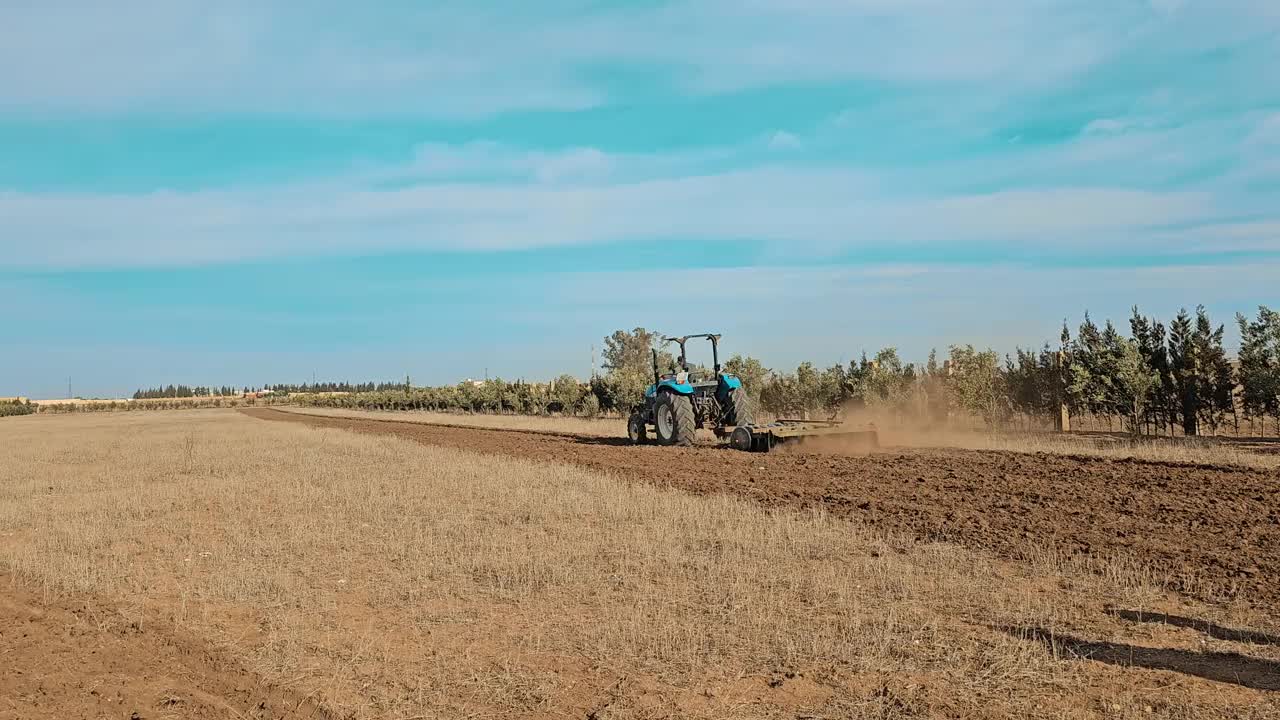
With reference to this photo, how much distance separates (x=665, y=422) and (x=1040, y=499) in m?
10.1

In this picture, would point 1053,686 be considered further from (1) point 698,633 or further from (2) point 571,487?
(2) point 571,487

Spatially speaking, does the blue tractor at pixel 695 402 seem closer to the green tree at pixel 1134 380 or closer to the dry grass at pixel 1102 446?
the dry grass at pixel 1102 446

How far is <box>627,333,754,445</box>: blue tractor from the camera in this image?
63.5ft

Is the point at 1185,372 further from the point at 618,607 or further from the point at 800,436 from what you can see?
the point at 618,607

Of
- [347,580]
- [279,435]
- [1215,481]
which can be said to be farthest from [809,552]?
[279,435]

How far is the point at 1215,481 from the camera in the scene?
12.5m

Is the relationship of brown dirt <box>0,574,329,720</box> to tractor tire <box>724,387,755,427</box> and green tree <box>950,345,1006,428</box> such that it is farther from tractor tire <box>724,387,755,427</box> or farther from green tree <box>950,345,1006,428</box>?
green tree <box>950,345,1006,428</box>

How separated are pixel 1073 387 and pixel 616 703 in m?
20.9

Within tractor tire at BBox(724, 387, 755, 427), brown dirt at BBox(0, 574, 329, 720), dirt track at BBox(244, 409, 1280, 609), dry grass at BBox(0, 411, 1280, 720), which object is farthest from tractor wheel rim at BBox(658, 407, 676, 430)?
brown dirt at BBox(0, 574, 329, 720)

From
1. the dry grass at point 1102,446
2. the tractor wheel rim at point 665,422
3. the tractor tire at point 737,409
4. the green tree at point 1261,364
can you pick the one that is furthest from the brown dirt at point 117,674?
the green tree at point 1261,364

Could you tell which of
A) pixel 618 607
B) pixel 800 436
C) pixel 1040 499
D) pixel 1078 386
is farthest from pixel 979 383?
pixel 618 607

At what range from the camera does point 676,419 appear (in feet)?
63.9

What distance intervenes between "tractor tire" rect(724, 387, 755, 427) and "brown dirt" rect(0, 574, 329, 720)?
1317 cm

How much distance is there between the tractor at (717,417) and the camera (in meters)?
18.5
